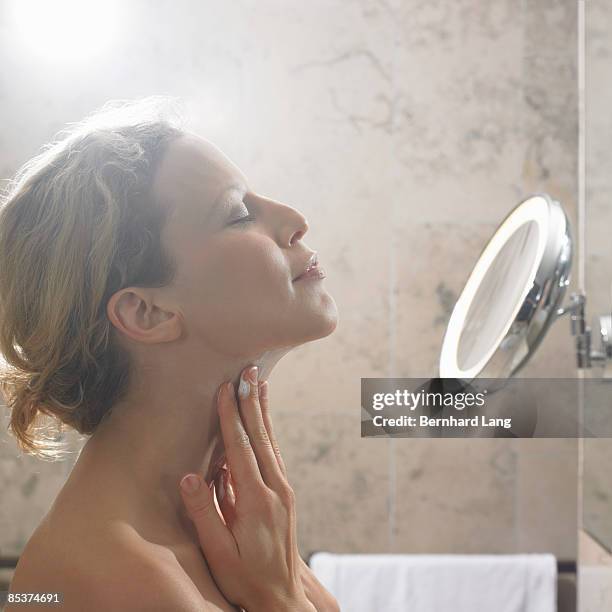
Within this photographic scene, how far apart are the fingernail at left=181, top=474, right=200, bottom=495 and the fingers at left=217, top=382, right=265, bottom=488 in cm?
2

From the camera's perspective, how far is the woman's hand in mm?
388

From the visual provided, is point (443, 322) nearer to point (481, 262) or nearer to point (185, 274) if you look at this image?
point (481, 262)

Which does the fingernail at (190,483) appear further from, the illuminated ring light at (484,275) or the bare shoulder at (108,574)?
the illuminated ring light at (484,275)

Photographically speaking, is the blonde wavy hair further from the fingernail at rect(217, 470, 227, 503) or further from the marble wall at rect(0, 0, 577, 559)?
the marble wall at rect(0, 0, 577, 559)

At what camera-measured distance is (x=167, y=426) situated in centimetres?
42

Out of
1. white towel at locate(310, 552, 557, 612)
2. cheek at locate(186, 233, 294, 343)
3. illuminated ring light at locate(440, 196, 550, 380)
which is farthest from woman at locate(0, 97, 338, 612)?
white towel at locate(310, 552, 557, 612)

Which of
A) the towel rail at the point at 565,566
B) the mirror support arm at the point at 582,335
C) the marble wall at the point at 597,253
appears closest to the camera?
the mirror support arm at the point at 582,335

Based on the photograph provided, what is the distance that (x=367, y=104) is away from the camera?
39.1 inches

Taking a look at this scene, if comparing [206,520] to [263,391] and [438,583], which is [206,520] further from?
[438,583]

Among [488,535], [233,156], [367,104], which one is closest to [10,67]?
[233,156]

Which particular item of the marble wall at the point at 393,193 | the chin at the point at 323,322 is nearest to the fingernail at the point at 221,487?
the chin at the point at 323,322

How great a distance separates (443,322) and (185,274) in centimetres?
66

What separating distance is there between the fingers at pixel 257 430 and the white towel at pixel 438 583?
23.1 inches

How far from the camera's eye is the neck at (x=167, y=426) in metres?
0.42
